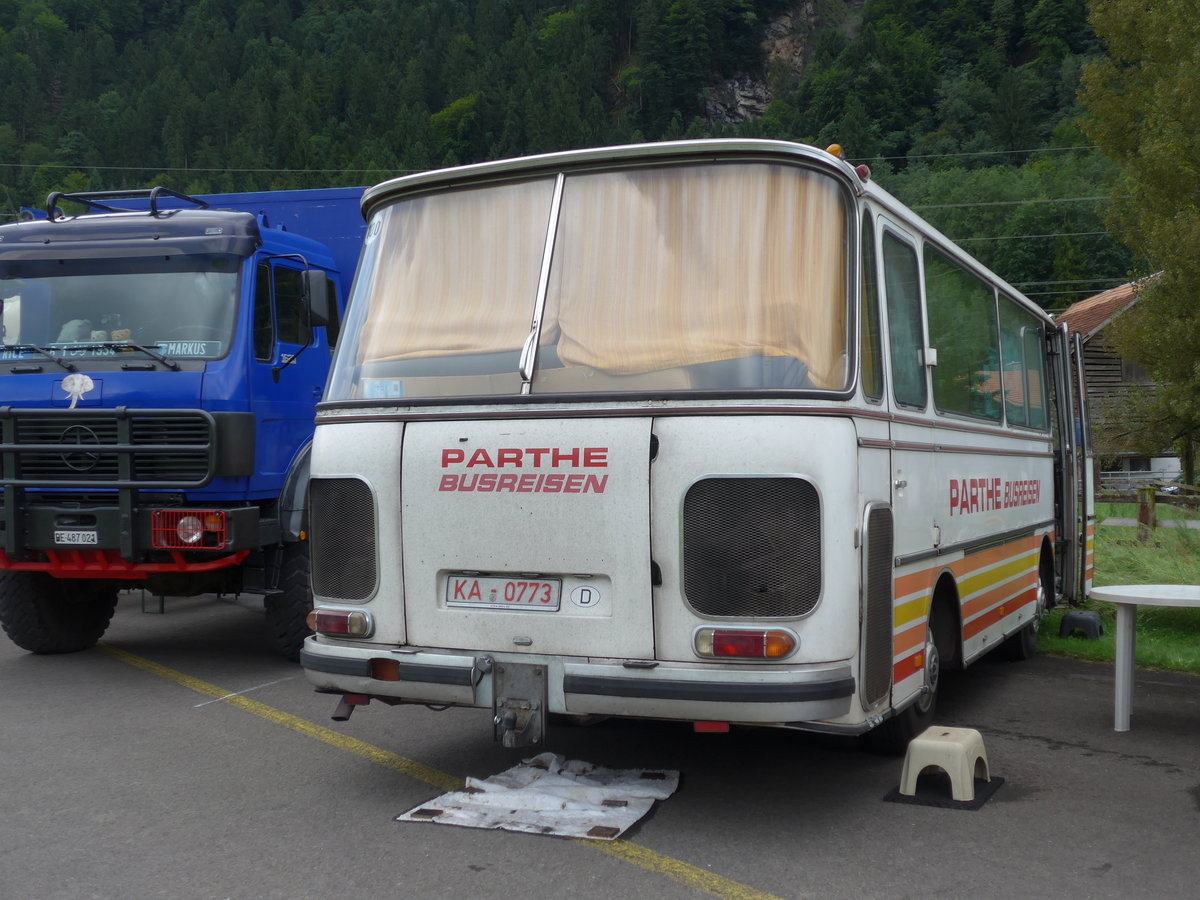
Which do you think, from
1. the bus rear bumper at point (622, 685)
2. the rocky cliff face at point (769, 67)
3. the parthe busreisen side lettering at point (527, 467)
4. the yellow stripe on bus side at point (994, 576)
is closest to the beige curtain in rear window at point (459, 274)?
the parthe busreisen side lettering at point (527, 467)

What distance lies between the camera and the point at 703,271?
538 cm

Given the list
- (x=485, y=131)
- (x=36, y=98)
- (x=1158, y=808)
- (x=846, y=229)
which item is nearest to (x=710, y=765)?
(x=1158, y=808)

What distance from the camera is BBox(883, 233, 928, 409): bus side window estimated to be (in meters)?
5.91

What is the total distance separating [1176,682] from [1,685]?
782 cm

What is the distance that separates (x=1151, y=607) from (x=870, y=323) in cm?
599

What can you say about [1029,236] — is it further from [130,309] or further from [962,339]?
[130,309]

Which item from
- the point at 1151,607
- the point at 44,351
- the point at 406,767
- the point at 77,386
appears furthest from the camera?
the point at 1151,607

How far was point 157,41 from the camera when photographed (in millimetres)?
132750

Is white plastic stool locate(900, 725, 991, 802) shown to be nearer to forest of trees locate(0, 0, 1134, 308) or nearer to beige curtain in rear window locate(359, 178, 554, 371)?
beige curtain in rear window locate(359, 178, 554, 371)

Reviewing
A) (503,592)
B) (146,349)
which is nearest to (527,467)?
(503,592)

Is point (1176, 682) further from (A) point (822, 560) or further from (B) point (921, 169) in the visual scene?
(B) point (921, 169)

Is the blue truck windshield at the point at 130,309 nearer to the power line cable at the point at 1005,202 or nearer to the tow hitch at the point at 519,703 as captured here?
the tow hitch at the point at 519,703

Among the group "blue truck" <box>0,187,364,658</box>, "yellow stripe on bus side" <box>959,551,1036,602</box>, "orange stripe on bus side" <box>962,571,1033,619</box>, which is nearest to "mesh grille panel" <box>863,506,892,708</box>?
"yellow stripe on bus side" <box>959,551,1036,602</box>

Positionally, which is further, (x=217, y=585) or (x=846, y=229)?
Result: (x=217, y=585)
